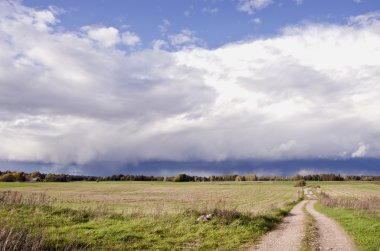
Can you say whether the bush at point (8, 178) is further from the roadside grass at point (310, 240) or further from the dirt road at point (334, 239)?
the dirt road at point (334, 239)

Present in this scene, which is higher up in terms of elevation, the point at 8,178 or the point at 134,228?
the point at 8,178

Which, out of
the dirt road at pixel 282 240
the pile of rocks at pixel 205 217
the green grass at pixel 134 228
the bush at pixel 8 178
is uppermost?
the bush at pixel 8 178

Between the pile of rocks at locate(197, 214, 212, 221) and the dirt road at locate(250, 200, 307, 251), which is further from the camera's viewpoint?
the pile of rocks at locate(197, 214, 212, 221)

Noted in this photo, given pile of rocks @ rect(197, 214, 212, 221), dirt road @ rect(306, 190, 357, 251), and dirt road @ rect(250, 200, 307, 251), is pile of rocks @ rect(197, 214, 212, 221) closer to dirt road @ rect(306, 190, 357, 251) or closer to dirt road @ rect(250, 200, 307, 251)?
dirt road @ rect(250, 200, 307, 251)

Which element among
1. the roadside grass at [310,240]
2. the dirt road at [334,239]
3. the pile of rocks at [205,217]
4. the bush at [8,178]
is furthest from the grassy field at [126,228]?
the bush at [8,178]

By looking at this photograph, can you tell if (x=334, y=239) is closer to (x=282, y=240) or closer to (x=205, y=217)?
(x=282, y=240)

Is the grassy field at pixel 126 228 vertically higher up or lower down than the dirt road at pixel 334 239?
higher up

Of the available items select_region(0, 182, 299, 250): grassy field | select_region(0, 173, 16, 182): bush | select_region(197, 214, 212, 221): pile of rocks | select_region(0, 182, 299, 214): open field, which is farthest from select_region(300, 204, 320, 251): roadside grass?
select_region(0, 173, 16, 182): bush

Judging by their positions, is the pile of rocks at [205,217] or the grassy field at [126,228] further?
the pile of rocks at [205,217]

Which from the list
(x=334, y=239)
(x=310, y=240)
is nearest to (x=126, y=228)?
(x=310, y=240)

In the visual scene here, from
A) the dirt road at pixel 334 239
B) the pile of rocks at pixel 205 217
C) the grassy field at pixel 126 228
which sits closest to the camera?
the grassy field at pixel 126 228

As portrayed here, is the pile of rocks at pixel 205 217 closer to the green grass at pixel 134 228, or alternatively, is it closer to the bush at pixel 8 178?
the green grass at pixel 134 228

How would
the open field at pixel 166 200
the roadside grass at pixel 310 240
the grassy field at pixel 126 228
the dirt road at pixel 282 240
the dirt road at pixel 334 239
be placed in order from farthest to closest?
the open field at pixel 166 200
the dirt road at pixel 334 239
the dirt road at pixel 282 240
the roadside grass at pixel 310 240
the grassy field at pixel 126 228

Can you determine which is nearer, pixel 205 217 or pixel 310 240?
pixel 310 240
